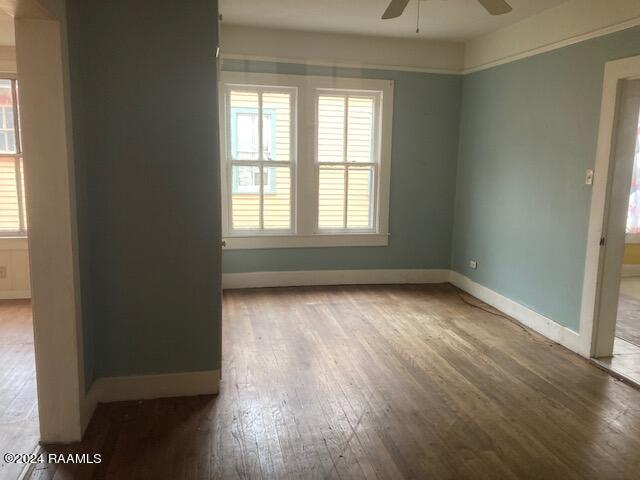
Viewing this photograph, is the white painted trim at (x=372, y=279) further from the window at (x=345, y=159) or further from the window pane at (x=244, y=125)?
the window pane at (x=244, y=125)

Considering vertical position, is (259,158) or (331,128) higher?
(331,128)

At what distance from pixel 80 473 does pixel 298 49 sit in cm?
424

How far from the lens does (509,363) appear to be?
3518 millimetres

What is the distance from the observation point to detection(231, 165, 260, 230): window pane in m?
5.18

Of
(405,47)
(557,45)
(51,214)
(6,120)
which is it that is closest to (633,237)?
(557,45)

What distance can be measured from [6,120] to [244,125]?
7.48ft

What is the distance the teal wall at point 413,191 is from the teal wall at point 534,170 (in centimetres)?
20

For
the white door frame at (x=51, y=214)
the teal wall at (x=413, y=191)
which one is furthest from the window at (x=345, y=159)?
the white door frame at (x=51, y=214)

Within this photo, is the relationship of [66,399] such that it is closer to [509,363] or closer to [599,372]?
[509,363]

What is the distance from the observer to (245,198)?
5223mm

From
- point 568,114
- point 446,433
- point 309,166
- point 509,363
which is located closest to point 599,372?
point 509,363

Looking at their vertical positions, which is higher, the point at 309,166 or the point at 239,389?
the point at 309,166

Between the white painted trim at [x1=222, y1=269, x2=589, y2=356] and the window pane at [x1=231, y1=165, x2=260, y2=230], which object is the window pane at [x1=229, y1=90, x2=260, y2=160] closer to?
the window pane at [x1=231, y1=165, x2=260, y2=230]

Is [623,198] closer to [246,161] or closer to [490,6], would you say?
[490,6]
